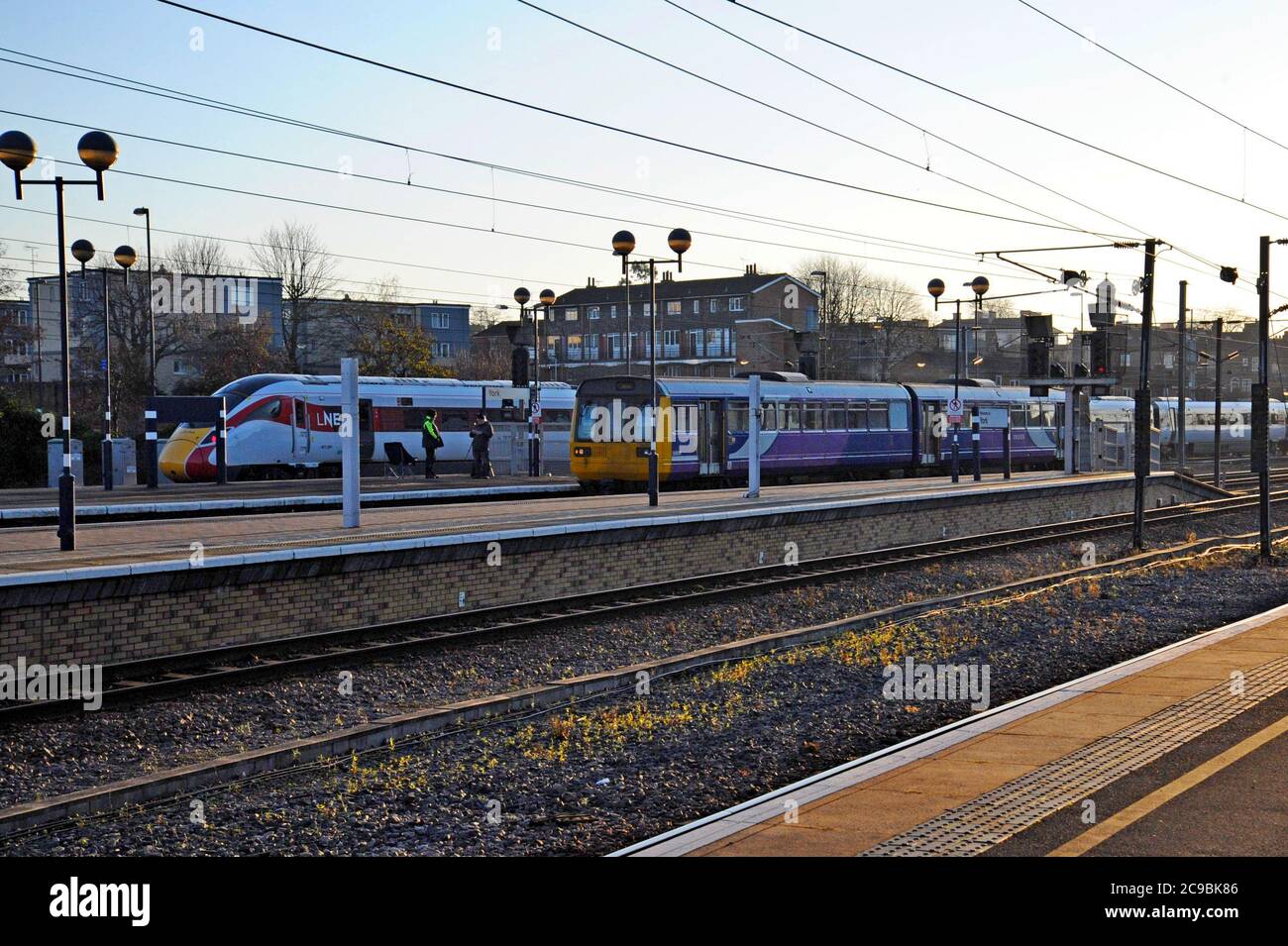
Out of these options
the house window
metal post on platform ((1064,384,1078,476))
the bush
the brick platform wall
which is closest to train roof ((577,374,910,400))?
metal post on platform ((1064,384,1078,476))

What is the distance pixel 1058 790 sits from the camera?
283 inches

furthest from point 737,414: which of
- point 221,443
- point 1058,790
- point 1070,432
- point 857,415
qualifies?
point 1058,790

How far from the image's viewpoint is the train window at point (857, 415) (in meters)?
37.5

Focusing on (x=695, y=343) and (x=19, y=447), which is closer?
(x=19, y=447)

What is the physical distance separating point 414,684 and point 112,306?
6005 cm

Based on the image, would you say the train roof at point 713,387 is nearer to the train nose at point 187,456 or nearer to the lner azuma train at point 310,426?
the lner azuma train at point 310,426

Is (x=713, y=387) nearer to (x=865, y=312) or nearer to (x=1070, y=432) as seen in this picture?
(x=1070, y=432)

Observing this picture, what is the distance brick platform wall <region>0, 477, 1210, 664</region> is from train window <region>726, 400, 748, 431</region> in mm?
7280

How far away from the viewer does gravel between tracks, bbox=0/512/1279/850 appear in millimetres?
10086

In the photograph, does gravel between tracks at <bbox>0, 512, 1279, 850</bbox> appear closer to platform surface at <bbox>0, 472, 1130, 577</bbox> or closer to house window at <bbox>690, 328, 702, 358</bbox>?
platform surface at <bbox>0, 472, 1130, 577</bbox>

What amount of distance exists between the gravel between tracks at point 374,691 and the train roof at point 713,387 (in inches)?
470

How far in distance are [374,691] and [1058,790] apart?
24.3ft

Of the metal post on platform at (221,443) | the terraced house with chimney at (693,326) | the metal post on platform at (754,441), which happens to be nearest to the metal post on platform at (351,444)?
the metal post on platform at (754,441)

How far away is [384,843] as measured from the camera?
7.53m
